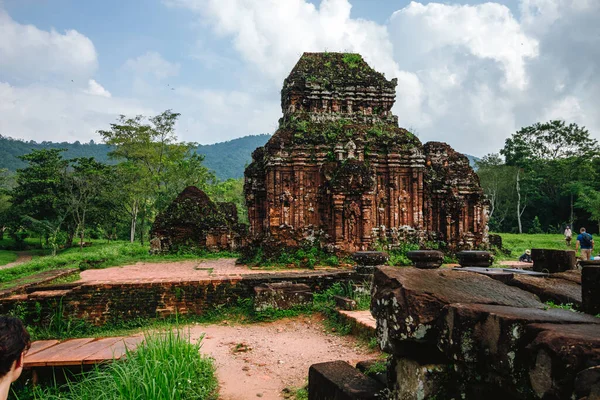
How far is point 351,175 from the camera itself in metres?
10.9

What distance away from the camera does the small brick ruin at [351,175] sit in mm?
11297

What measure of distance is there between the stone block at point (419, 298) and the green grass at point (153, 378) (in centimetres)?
214

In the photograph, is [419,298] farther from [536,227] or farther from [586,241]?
[536,227]

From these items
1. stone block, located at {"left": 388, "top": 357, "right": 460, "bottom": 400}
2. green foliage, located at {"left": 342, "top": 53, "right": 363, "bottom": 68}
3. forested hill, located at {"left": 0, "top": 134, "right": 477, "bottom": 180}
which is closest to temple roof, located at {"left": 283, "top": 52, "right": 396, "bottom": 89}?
green foliage, located at {"left": 342, "top": 53, "right": 363, "bottom": 68}

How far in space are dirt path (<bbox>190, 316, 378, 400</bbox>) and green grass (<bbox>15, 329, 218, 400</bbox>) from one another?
28 cm

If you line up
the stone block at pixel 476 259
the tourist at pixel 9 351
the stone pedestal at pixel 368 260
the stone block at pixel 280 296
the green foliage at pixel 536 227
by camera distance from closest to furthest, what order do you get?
the tourist at pixel 9 351 → the stone block at pixel 476 259 → the stone block at pixel 280 296 → the stone pedestal at pixel 368 260 → the green foliage at pixel 536 227

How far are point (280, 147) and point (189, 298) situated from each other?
5.40 metres

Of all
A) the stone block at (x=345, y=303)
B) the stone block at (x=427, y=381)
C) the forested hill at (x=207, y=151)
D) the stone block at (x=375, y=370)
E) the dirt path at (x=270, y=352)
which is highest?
the forested hill at (x=207, y=151)

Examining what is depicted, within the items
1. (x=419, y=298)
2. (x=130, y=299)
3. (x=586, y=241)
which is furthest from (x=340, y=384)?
(x=586, y=241)

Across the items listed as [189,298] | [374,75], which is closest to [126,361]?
[189,298]

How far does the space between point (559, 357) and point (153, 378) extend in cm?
327

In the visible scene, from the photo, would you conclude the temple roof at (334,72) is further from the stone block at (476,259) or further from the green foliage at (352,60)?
the stone block at (476,259)

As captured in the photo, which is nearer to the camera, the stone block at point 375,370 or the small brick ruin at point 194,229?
the stone block at point 375,370

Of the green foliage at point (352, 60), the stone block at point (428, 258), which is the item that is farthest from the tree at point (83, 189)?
the stone block at point (428, 258)
